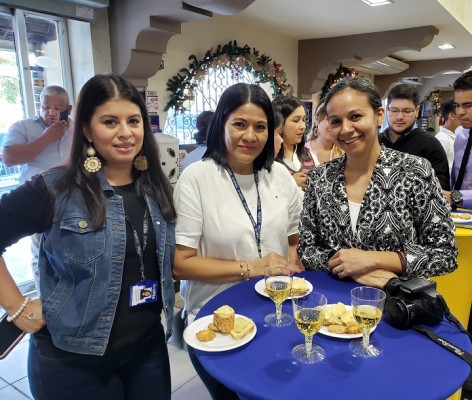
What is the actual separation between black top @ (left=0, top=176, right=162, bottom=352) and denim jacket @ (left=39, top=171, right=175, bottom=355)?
1.2 inches

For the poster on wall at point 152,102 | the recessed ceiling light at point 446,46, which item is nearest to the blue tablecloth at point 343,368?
the poster on wall at point 152,102

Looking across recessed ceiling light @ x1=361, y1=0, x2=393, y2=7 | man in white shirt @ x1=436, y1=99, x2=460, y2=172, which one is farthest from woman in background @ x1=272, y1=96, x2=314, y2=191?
man in white shirt @ x1=436, y1=99, x2=460, y2=172

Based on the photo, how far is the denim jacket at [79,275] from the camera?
1127 mm

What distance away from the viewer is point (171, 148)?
3520mm

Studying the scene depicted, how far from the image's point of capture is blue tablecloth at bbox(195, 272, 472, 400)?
2.72 feet

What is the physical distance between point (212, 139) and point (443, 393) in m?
1.12

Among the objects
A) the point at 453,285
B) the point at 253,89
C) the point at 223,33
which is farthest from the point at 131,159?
the point at 223,33

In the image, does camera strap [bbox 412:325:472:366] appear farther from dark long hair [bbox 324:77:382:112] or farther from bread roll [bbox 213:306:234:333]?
dark long hair [bbox 324:77:382:112]

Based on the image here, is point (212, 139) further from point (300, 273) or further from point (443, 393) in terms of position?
point (443, 393)

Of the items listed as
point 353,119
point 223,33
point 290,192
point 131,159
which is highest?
point 223,33

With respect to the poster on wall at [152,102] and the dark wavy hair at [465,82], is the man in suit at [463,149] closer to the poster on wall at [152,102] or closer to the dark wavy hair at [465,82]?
the dark wavy hair at [465,82]

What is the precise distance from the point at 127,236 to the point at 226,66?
12.7ft

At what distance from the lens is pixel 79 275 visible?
1.14 metres

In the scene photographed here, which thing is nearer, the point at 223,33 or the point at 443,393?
the point at 443,393
